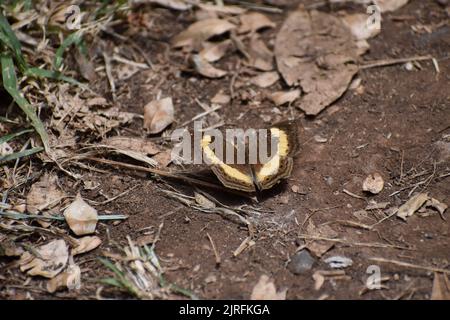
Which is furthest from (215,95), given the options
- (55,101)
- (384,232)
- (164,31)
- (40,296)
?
(40,296)

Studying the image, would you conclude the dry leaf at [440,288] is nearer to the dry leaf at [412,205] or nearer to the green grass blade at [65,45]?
the dry leaf at [412,205]

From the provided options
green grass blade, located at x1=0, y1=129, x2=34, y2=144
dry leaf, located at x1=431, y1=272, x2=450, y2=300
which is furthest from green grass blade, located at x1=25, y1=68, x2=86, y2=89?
dry leaf, located at x1=431, y1=272, x2=450, y2=300

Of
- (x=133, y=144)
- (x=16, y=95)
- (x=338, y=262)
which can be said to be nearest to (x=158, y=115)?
(x=133, y=144)

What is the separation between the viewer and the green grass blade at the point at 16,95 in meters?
3.19

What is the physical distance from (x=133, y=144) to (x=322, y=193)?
1.18 meters

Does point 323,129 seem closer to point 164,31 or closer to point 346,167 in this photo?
point 346,167

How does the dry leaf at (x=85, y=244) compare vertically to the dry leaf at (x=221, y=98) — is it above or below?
below

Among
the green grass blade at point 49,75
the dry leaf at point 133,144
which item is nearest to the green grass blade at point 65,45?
the green grass blade at point 49,75

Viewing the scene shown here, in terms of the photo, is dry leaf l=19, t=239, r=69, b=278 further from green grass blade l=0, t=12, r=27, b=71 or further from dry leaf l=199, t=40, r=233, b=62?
dry leaf l=199, t=40, r=233, b=62

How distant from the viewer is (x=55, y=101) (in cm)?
341

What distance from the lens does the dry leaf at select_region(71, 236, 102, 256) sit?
9.07ft

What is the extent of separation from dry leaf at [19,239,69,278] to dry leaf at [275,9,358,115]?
68.2 inches

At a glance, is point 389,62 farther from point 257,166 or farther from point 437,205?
point 257,166

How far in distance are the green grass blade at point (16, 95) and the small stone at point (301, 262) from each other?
1570 millimetres
